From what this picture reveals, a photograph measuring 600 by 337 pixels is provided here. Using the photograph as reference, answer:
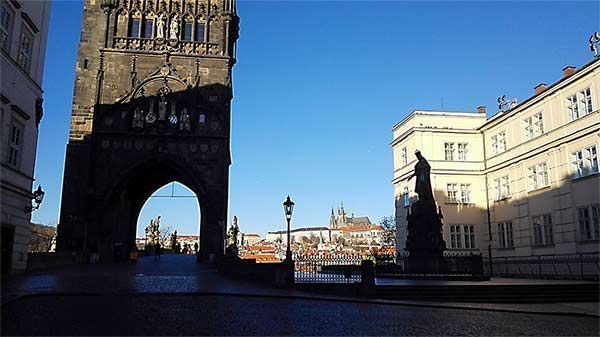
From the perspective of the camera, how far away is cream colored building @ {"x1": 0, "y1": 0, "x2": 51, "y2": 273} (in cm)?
1828

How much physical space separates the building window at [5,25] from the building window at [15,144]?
10.0 ft

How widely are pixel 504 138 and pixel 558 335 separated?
94.3 feet

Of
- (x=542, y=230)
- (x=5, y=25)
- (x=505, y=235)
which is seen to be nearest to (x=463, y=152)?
(x=505, y=235)

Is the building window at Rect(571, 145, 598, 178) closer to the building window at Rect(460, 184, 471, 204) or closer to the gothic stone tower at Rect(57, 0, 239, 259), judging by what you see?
the building window at Rect(460, 184, 471, 204)

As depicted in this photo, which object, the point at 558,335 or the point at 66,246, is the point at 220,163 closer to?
the point at 66,246

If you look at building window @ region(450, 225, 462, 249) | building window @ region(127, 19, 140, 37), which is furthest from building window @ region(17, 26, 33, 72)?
building window @ region(450, 225, 462, 249)

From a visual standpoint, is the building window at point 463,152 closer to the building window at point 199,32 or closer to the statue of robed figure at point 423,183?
the statue of robed figure at point 423,183

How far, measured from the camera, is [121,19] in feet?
132

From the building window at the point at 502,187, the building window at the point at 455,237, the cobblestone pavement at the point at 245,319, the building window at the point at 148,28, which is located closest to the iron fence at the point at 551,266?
the building window at the point at 455,237

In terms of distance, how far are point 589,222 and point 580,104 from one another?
654 cm

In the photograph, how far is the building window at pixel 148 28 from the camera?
4050 centimetres

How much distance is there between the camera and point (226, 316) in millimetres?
10797

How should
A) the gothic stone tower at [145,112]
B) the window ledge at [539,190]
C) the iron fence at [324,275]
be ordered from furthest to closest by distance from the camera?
1. the gothic stone tower at [145,112]
2. the window ledge at [539,190]
3. the iron fence at [324,275]

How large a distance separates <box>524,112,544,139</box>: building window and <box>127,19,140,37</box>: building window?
3050 centimetres
